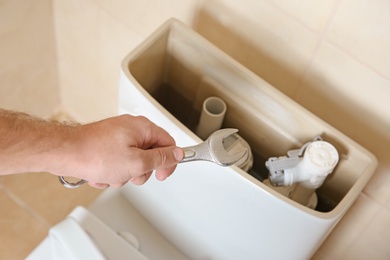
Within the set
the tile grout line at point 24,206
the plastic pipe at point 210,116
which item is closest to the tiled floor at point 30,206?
the tile grout line at point 24,206

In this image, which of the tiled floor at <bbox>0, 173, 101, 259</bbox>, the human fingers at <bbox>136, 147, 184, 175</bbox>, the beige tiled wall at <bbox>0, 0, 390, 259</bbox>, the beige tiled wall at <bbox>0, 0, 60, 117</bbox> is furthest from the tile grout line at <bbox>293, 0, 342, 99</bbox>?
the tiled floor at <bbox>0, 173, 101, 259</bbox>

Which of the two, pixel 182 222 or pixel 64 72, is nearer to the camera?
pixel 182 222

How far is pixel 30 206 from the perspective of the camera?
1.32m

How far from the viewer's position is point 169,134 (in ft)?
2.32

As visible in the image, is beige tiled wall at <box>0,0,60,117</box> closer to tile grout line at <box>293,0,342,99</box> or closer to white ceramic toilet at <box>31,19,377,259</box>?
white ceramic toilet at <box>31,19,377,259</box>

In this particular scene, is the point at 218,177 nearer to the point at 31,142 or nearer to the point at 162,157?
the point at 162,157

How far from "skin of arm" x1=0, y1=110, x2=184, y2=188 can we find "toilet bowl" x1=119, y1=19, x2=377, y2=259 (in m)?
0.09

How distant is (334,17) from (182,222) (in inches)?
15.0

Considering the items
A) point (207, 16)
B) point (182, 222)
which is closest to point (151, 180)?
point (182, 222)

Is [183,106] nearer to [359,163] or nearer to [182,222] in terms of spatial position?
[182,222]

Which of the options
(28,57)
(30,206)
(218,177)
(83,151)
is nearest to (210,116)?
(218,177)

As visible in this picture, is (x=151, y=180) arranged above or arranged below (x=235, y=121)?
below

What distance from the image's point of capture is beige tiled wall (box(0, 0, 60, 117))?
3.57ft

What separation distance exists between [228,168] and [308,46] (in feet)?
0.70
